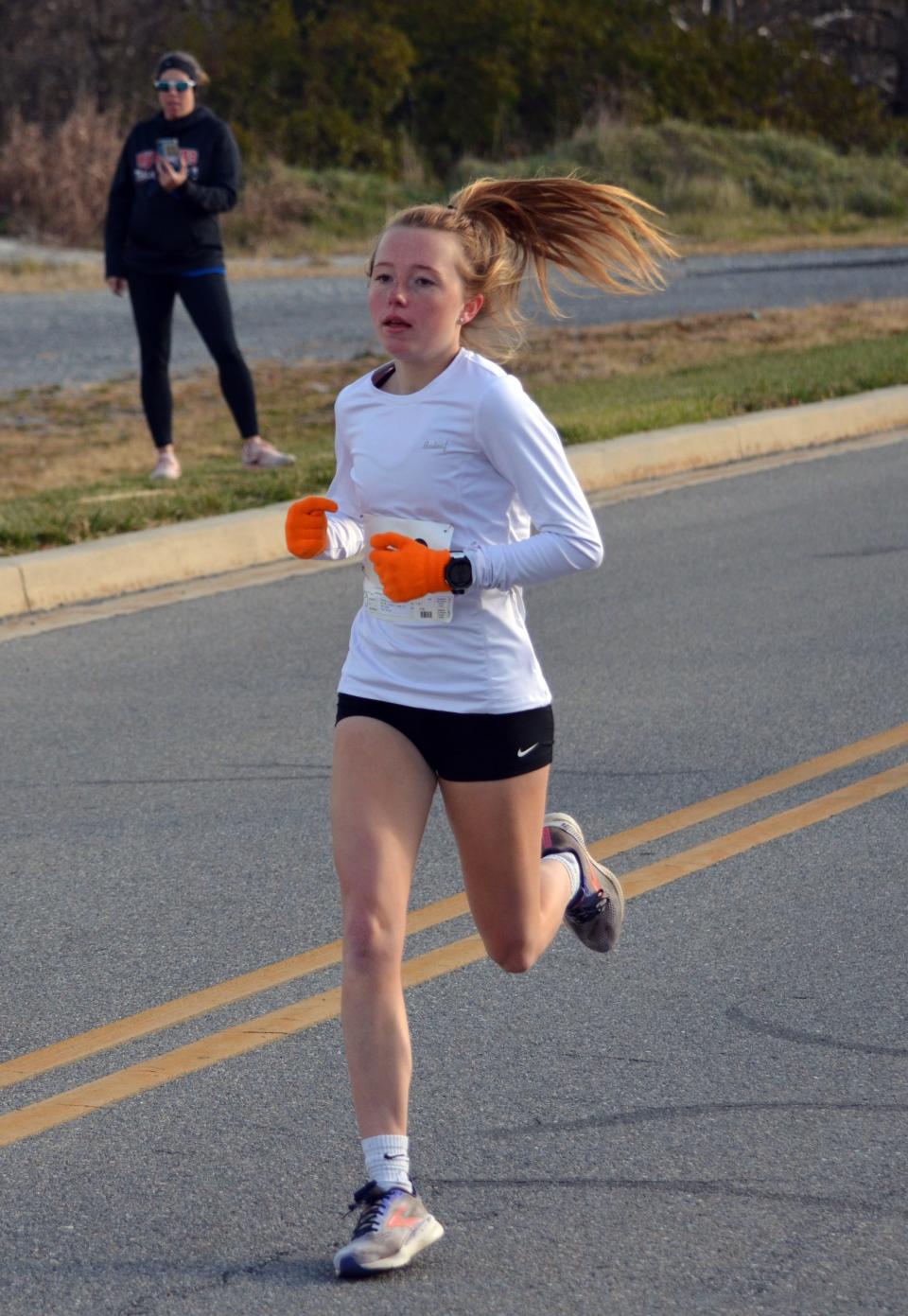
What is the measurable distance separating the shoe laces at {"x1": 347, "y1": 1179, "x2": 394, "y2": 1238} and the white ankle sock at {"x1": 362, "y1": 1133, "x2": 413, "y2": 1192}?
12mm

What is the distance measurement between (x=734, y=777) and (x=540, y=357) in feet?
35.3

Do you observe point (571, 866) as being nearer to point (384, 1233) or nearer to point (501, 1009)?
point (501, 1009)

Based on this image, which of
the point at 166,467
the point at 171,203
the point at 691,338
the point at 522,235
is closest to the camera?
the point at 522,235

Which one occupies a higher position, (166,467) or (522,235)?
(522,235)

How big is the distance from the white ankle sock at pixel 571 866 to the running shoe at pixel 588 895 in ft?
0.05

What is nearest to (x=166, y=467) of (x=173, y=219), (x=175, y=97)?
(x=173, y=219)

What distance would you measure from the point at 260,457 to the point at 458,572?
7661 mm

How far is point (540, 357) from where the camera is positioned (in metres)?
16.5

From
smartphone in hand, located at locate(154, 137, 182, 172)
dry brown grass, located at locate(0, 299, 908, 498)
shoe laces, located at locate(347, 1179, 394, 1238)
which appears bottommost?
dry brown grass, located at locate(0, 299, 908, 498)

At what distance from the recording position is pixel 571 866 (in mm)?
4250

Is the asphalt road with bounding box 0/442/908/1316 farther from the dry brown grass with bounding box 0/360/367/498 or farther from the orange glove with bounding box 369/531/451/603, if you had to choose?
the dry brown grass with bounding box 0/360/367/498

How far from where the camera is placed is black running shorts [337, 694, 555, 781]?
3549 millimetres

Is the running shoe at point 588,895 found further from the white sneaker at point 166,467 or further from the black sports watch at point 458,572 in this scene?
the white sneaker at point 166,467

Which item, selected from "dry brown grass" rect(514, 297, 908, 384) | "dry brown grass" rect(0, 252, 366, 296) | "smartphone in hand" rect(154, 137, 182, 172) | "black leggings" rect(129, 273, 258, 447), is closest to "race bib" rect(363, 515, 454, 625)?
"black leggings" rect(129, 273, 258, 447)
